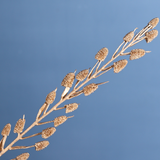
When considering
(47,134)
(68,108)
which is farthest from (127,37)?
(47,134)

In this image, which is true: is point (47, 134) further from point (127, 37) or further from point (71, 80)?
point (127, 37)

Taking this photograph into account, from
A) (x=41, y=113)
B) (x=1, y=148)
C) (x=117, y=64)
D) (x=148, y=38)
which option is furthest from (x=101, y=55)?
(x=1, y=148)

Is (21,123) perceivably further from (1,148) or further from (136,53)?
(136,53)

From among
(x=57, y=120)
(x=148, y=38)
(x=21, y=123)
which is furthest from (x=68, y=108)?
(x=148, y=38)

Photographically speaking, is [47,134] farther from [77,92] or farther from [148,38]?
[148,38]

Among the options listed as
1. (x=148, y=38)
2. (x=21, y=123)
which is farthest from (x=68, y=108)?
(x=148, y=38)
